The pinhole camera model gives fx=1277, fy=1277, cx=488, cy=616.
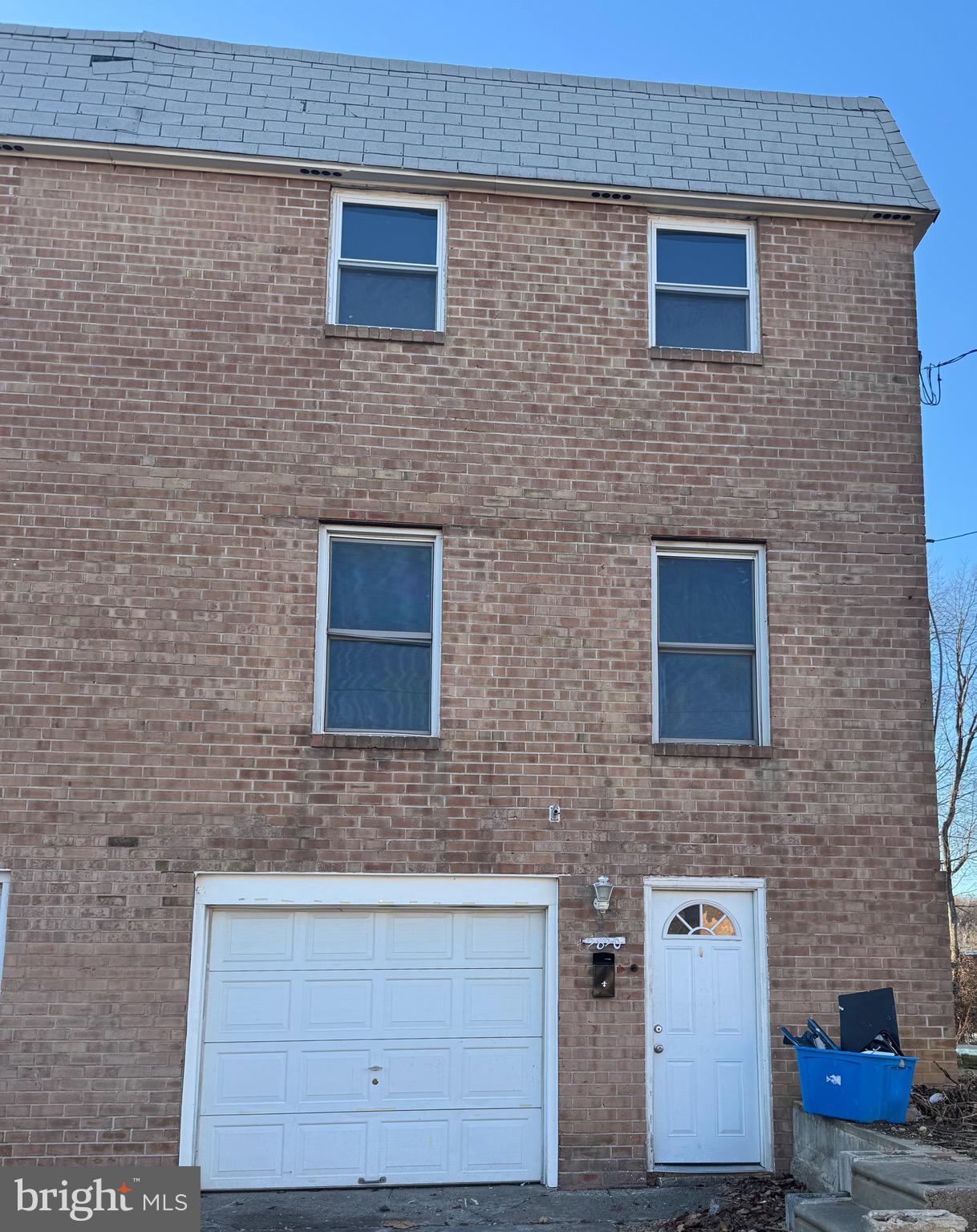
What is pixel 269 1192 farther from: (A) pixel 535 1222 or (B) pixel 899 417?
(B) pixel 899 417

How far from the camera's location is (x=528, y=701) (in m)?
10.6

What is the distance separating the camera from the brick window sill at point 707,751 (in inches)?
418

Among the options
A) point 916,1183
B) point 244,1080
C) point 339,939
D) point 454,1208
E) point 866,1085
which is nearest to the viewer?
point 916,1183

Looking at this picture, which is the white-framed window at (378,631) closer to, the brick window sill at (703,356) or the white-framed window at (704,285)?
the brick window sill at (703,356)

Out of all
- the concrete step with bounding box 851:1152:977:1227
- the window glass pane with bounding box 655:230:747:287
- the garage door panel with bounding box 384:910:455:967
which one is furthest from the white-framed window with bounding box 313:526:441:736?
the concrete step with bounding box 851:1152:977:1227

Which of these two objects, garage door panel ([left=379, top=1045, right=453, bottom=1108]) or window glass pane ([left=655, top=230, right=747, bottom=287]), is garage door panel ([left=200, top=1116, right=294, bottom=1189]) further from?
window glass pane ([left=655, top=230, right=747, bottom=287])

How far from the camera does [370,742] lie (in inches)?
406

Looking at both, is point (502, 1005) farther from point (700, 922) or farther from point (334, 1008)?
point (700, 922)

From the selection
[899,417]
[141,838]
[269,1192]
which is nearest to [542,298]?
[899,417]

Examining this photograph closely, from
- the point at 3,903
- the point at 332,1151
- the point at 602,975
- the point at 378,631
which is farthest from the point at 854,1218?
the point at 3,903

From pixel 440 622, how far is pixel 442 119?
4.71 meters

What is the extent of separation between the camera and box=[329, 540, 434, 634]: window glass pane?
423 inches

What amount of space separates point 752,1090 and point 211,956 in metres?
4.44

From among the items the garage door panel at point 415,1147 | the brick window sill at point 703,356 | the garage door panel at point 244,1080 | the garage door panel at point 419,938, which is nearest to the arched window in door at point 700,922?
the garage door panel at point 419,938
